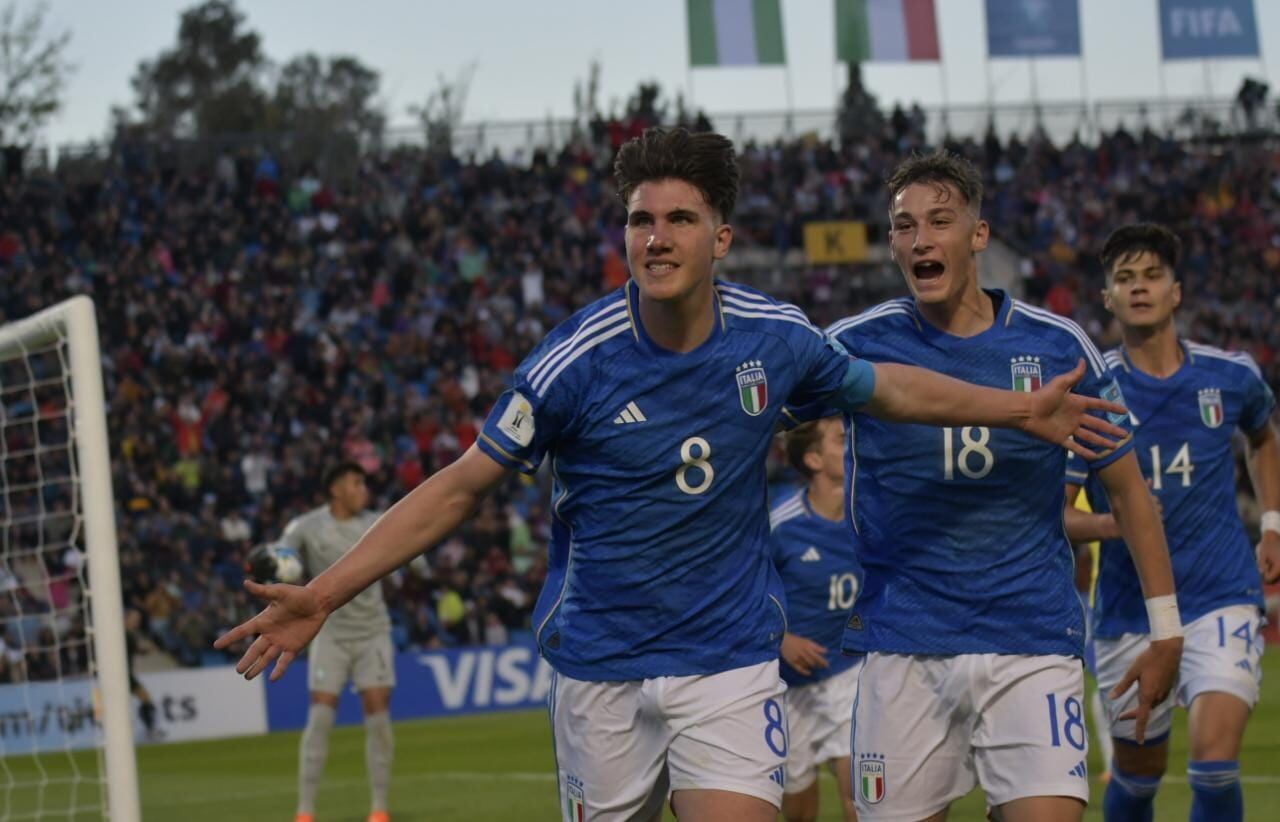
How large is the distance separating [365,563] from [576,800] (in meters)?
1.11

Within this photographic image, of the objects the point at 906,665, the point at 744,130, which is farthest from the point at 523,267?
the point at 906,665

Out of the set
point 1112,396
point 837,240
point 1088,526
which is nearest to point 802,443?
point 1088,526

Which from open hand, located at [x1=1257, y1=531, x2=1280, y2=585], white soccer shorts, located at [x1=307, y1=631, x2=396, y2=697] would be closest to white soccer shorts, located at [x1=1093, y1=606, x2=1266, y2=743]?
open hand, located at [x1=1257, y1=531, x2=1280, y2=585]

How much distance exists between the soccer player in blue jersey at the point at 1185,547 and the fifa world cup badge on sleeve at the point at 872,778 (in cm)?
202

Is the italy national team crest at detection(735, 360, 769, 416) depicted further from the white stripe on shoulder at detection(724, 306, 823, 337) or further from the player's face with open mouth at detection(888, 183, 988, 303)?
the player's face with open mouth at detection(888, 183, 988, 303)

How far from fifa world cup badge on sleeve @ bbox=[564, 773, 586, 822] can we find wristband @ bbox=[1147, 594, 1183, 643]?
2081 mm

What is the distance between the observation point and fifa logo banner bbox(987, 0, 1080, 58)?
40344 millimetres

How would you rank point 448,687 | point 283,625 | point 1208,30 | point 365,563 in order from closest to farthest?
point 283,625 < point 365,563 < point 448,687 < point 1208,30

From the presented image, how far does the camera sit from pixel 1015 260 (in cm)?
3762

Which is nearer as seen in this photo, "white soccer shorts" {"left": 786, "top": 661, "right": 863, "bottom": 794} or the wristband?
the wristband

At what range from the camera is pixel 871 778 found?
624 centimetres

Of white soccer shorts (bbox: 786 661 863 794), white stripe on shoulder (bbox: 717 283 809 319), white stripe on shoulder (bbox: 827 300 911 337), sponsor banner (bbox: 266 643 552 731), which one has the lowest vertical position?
sponsor banner (bbox: 266 643 552 731)

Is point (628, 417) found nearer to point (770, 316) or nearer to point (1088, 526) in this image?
point (770, 316)

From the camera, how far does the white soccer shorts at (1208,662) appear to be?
7.98 meters
